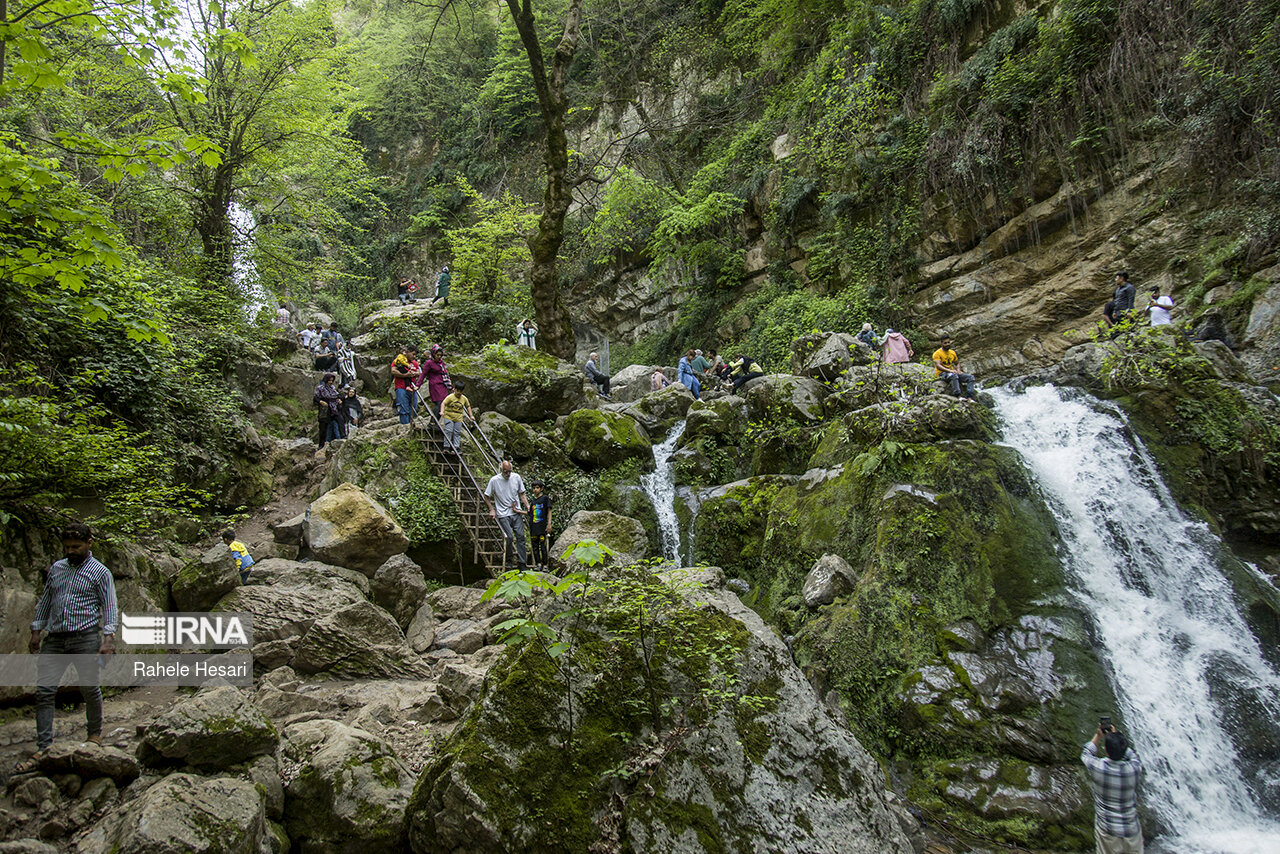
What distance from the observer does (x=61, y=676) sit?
4.03 meters

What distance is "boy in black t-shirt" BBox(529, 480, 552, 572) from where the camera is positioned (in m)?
9.55

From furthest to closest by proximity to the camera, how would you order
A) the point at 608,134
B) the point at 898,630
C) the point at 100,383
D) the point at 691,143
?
the point at 608,134 < the point at 691,143 < the point at 100,383 < the point at 898,630

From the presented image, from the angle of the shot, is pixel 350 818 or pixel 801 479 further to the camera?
pixel 801 479

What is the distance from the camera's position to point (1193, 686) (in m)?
6.24

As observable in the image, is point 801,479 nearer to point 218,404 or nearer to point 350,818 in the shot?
point 350,818

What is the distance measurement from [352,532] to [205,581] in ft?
6.89

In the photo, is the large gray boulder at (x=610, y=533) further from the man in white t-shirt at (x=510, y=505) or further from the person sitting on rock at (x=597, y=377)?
the person sitting on rock at (x=597, y=377)

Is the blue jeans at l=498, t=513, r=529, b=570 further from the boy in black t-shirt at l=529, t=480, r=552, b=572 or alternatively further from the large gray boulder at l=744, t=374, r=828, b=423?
the large gray boulder at l=744, t=374, r=828, b=423

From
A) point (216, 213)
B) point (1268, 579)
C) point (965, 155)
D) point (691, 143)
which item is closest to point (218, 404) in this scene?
point (216, 213)

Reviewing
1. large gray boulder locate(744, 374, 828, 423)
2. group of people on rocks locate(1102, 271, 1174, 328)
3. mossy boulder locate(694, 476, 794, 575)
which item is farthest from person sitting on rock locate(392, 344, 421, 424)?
group of people on rocks locate(1102, 271, 1174, 328)

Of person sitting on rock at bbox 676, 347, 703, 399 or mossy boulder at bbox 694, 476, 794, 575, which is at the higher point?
person sitting on rock at bbox 676, 347, 703, 399

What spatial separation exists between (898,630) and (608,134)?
2423 cm

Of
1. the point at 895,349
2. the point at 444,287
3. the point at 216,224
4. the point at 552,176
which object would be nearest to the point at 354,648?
the point at 552,176

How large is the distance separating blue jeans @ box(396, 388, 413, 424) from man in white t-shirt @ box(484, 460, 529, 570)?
10.8 feet
